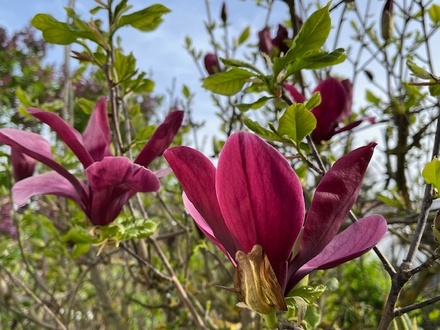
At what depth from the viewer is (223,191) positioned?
40 cm

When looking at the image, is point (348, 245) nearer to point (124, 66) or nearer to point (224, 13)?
point (124, 66)

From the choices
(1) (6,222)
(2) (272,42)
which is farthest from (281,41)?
(1) (6,222)

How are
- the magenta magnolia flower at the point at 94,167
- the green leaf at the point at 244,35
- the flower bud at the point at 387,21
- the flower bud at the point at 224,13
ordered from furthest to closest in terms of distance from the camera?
1. the green leaf at the point at 244,35
2. the flower bud at the point at 224,13
3. the flower bud at the point at 387,21
4. the magenta magnolia flower at the point at 94,167

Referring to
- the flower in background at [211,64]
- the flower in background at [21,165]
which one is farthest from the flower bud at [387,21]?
the flower in background at [21,165]

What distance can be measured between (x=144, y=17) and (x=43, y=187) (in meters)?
0.33

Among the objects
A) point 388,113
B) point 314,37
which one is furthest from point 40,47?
point 314,37

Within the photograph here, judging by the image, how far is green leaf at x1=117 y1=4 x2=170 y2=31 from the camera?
31.3 inches

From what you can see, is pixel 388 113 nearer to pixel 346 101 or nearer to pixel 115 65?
Result: pixel 346 101

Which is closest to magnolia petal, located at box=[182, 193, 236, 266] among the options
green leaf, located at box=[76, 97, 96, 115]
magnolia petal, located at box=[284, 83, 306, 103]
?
magnolia petal, located at box=[284, 83, 306, 103]

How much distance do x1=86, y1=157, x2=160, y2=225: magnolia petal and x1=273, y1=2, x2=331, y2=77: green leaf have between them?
9.2 inches

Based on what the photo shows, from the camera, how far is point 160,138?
27.6 inches

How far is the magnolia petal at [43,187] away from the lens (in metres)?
0.65

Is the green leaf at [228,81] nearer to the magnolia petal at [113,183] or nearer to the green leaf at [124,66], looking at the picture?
the magnolia petal at [113,183]

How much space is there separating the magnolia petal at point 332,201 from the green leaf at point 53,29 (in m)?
0.53
